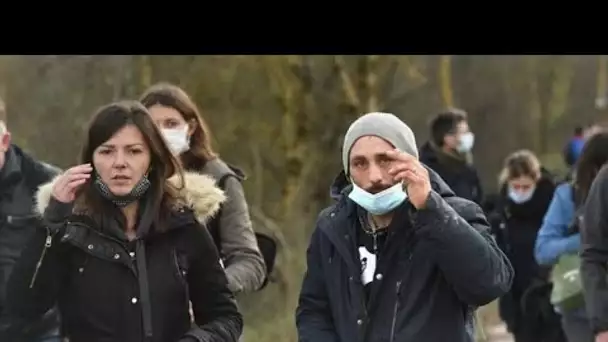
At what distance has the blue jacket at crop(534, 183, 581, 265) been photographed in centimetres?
753

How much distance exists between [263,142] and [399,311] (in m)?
10.8

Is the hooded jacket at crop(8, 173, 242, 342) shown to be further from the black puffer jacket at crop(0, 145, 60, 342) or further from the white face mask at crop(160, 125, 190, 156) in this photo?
the white face mask at crop(160, 125, 190, 156)

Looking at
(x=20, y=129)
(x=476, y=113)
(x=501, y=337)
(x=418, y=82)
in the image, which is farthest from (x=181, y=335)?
(x=476, y=113)

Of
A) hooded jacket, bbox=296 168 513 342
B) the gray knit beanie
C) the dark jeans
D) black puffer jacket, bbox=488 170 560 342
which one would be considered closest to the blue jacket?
the dark jeans

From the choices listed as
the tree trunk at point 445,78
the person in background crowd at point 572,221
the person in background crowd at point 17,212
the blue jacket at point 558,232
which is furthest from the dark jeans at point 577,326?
the tree trunk at point 445,78

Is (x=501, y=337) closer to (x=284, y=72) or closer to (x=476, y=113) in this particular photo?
(x=284, y=72)

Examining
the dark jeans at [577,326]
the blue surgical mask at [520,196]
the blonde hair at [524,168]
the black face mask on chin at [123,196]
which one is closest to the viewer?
the black face mask on chin at [123,196]

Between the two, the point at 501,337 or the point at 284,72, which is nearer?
the point at 501,337

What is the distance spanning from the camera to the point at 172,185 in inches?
195

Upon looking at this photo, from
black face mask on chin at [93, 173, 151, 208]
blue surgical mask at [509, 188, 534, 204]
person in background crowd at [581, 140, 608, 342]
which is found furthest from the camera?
blue surgical mask at [509, 188, 534, 204]

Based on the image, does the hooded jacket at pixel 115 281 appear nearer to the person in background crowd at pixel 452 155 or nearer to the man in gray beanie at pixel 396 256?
the man in gray beanie at pixel 396 256

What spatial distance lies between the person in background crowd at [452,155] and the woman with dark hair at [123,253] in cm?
507

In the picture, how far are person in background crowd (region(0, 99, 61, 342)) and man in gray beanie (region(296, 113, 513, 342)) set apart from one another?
1335 millimetres

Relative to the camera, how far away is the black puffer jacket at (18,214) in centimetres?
545
